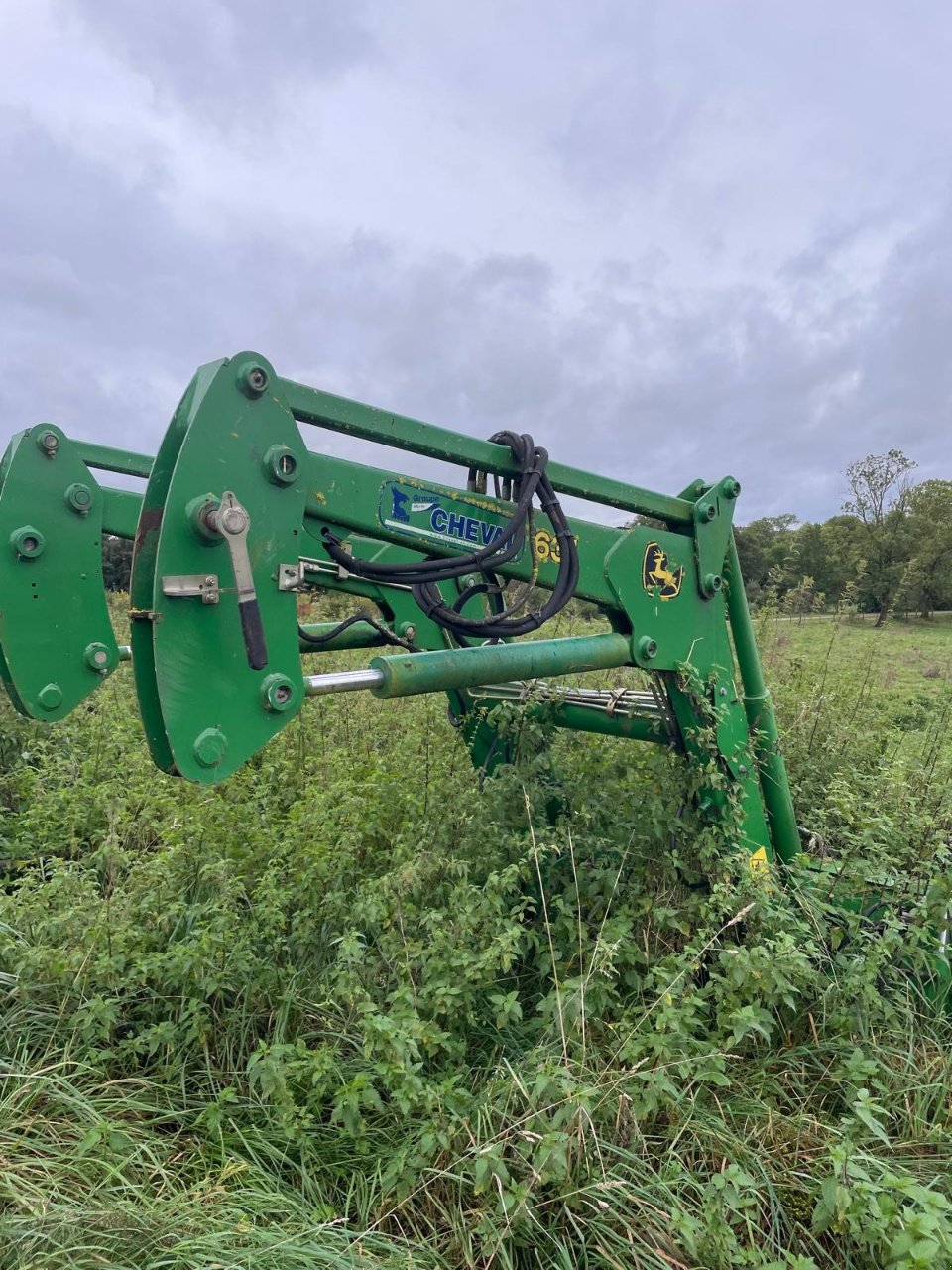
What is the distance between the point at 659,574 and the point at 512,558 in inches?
28.3

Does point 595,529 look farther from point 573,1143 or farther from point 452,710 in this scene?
point 573,1143

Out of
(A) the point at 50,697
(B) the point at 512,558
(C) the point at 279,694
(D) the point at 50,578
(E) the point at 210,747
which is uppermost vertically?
(D) the point at 50,578

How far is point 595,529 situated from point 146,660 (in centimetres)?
160

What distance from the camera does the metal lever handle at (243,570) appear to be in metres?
1.98

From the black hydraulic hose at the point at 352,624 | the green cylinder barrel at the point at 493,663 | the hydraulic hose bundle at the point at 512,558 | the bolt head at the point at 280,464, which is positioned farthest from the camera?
the black hydraulic hose at the point at 352,624

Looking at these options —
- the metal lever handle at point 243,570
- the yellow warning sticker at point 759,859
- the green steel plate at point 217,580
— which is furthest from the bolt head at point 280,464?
the yellow warning sticker at point 759,859

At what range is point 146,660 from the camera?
202 cm

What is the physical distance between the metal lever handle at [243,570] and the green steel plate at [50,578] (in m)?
1.85

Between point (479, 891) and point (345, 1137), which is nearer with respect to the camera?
point (345, 1137)

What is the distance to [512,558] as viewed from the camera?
2.53 meters

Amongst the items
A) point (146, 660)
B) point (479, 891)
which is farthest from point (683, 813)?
point (146, 660)

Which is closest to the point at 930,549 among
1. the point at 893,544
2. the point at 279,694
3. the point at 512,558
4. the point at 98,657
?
the point at 893,544

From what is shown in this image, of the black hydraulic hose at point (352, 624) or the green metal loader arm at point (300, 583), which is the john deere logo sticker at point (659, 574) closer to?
the green metal loader arm at point (300, 583)

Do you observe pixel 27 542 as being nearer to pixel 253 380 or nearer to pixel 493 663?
pixel 253 380
